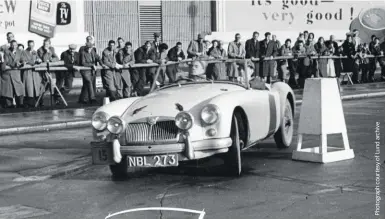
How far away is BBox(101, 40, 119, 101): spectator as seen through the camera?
59.2ft

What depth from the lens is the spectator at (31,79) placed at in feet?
56.7

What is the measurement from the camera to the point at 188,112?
26.6 feet

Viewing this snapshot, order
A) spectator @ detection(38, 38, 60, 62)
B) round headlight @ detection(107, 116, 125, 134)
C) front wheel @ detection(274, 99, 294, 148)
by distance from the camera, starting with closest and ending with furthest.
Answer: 1. round headlight @ detection(107, 116, 125, 134)
2. front wheel @ detection(274, 99, 294, 148)
3. spectator @ detection(38, 38, 60, 62)

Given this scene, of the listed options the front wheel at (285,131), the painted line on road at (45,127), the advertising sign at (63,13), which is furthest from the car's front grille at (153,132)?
the advertising sign at (63,13)

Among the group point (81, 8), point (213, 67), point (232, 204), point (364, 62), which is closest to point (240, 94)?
point (213, 67)

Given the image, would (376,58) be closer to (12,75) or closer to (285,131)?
(12,75)

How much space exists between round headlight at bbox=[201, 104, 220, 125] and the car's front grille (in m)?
0.35

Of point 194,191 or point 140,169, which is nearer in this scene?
point 194,191

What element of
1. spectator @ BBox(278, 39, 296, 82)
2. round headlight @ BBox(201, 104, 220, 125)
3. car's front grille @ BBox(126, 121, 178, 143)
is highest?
spectator @ BBox(278, 39, 296, 82)

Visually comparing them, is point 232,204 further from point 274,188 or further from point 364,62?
point 364,62

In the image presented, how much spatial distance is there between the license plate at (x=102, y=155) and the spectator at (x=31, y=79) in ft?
30.8

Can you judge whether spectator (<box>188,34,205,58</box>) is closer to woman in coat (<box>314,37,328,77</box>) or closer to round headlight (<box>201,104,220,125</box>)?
woman in coat (<box>314,37,328,77</box>)

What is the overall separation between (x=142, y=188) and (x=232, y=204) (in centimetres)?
135

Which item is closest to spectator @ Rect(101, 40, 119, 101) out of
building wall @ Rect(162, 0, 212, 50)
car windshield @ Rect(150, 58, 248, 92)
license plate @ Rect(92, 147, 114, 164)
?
car windshield @ Rect(150, 58, 248, 92)
